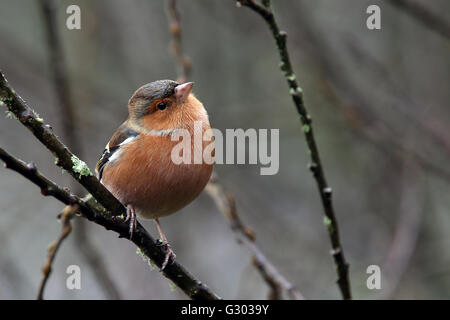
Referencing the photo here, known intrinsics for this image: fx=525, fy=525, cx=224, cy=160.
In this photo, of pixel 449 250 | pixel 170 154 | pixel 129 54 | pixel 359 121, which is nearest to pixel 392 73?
pixel 359 121

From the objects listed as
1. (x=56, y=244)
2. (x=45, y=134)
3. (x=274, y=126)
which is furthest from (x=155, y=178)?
(x=274, y=126)

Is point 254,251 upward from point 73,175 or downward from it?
downward

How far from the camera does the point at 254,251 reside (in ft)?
12.5

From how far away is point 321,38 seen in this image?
21.7 ft

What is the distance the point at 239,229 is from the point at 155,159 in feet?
2.87

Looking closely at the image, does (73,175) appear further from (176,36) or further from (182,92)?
(176,36)

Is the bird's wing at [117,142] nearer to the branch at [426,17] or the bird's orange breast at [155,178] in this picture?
the bird's orange breast at [155,178]

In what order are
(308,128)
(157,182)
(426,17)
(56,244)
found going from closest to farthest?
(56,244)
(308,128)
(157,182)
(426,17)

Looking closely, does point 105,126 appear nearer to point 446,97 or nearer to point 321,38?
point 321,38

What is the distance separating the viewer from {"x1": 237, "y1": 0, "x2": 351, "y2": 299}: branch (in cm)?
275

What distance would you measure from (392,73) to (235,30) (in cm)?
224

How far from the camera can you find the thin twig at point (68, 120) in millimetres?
4336
